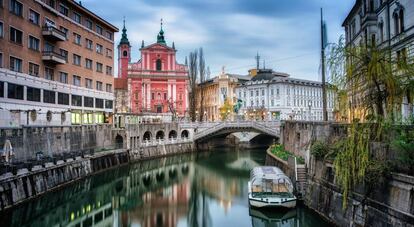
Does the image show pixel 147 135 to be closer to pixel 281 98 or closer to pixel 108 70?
pixel 108 70

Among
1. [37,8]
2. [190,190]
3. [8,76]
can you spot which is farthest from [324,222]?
[37,8]

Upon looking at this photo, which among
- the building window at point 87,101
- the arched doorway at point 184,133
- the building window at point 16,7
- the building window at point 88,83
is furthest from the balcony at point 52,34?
the arched doorway at point 184,133

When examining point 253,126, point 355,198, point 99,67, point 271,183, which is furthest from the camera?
point 253,126

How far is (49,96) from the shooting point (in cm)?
4609

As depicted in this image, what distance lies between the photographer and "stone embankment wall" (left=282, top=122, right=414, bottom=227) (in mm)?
15055

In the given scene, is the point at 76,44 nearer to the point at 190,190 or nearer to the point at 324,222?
the point at 190,190

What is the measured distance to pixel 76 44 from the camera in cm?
5244

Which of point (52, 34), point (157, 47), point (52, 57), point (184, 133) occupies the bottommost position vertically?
point (184, 133)

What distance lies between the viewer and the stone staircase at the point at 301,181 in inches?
1061

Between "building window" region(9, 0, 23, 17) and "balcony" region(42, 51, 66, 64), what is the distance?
6.04 meters

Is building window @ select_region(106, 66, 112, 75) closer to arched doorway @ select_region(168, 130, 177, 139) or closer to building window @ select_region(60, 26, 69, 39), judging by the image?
building window @ select_region(60, 26, 69, 39)

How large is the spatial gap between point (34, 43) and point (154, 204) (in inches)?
1005

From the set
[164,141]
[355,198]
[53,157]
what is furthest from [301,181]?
[164,141]

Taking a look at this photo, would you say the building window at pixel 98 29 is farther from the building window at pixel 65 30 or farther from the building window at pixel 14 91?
the building window at pixel 14 91
